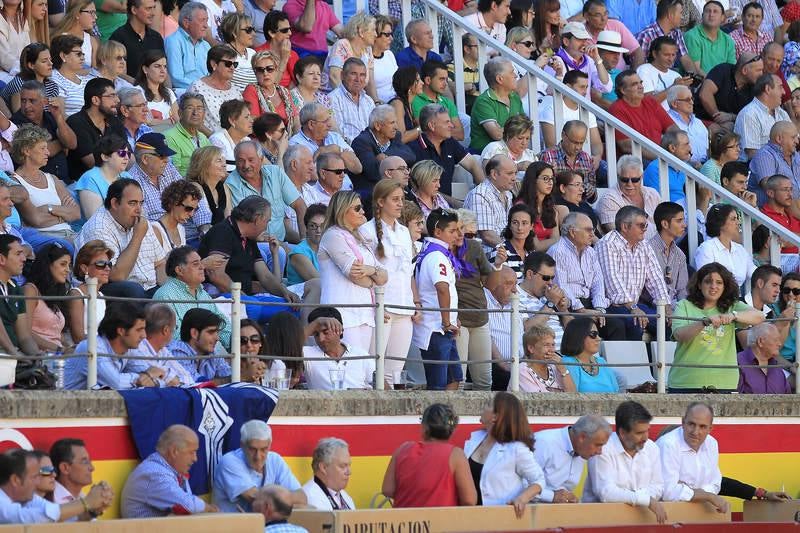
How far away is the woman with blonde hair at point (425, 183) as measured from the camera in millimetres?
16203

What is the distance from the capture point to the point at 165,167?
1568 centimetres

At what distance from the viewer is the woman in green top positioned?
1608 centimetres

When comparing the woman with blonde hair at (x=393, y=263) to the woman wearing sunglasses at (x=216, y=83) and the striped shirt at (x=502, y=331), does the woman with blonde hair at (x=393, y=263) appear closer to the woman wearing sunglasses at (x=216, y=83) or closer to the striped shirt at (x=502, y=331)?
the striped shirt at (x=502, y=331)

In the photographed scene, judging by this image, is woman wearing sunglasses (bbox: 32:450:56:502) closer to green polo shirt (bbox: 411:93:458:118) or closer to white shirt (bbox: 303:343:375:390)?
white shirt (bbox: 303:343:375:390)

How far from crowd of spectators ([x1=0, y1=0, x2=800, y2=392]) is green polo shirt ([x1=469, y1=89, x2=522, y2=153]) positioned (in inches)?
0.8

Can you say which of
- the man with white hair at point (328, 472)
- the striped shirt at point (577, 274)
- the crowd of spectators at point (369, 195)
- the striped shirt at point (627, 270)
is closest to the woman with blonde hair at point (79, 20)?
the crowd of spectators at point (369, 195)

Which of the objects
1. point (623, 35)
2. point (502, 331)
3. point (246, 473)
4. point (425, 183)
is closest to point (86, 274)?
point (246, 473)

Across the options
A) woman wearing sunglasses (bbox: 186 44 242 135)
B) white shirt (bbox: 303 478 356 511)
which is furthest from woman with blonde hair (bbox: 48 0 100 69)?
white shirt (bbox: 303 478 356 511)

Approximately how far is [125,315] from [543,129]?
785cm

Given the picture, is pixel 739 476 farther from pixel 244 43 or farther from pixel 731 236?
pixel 244 43

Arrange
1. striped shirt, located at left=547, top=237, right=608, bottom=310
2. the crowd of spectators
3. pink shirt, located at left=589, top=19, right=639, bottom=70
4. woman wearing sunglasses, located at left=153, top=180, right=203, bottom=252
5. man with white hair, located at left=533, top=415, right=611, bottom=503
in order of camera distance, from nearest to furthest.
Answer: man with white hair, located at left=533, top=415, right=611, bottom=503 → the crowd of spectators → woman wearing sunglasses, located at left=153, top=180, right=203, bottom=252 → striped shirt, located at left=547, top=237, right=608, bottom=310 → pink shirt, located at left=589, top=19, right=639, bottom=70

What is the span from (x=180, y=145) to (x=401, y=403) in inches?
142

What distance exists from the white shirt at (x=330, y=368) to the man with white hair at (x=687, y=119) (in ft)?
24.7

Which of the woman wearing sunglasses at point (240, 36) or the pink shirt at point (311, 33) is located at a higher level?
the pink shirt at point (311, 33)
